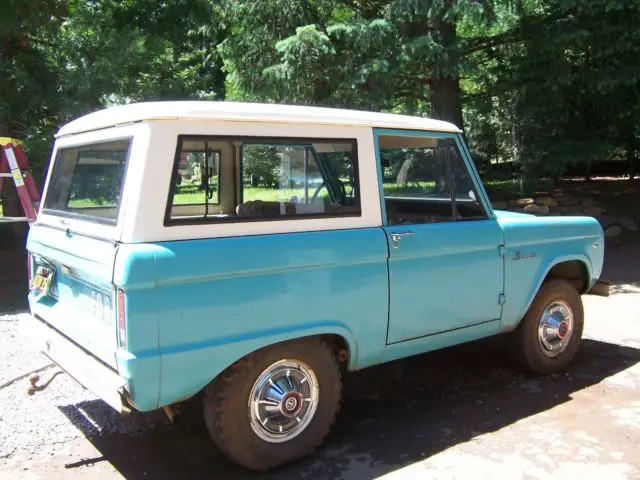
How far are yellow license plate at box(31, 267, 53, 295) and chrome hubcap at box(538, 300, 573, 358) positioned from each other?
3.62 m

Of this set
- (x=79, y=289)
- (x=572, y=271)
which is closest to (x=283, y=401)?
(x=79, y=289)

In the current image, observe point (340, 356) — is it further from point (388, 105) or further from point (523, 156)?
point (523, 156)

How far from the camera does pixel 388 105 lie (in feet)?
31.5

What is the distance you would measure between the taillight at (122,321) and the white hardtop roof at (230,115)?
2.95 ft

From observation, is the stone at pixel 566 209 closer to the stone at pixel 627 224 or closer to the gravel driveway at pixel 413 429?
the stone at pixel 627 224

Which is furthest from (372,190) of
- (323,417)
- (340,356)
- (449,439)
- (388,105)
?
(388,105)

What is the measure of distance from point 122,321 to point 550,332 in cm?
346

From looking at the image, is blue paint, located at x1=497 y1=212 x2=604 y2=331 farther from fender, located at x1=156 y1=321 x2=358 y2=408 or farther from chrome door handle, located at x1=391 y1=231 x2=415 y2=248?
fender, located at x1=156 y1=321 x2=358 y2=408

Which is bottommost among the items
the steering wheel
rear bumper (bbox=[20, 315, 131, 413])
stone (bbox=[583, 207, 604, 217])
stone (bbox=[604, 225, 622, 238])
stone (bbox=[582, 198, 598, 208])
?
rear bumper (bbox=[20, 315, 131, 413])

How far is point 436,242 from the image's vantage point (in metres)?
3.87

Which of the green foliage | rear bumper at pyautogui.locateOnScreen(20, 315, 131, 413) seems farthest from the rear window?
the green foliage

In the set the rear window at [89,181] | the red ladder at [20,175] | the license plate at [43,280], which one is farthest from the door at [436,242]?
the red ladder at [20,175]

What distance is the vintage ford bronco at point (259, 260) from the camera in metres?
2.92

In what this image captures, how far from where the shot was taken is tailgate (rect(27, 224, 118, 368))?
2977mm
